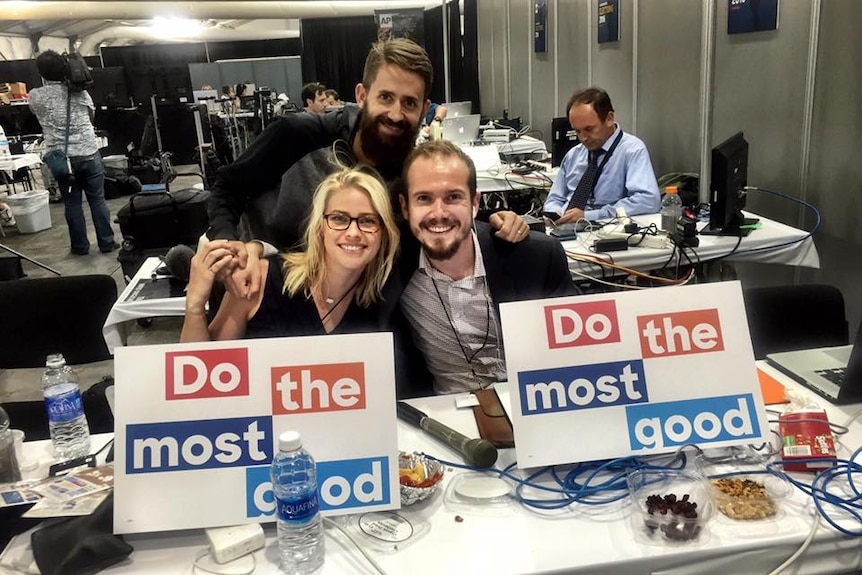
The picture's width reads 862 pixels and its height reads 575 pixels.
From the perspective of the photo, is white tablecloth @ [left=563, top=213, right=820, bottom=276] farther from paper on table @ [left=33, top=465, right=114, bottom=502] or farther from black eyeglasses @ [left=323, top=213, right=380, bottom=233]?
paper on table @ [left=33, top=465, right=114, bottom=502]

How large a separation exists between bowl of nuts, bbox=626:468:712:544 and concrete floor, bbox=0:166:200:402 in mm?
1449

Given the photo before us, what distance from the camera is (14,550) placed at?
110cm

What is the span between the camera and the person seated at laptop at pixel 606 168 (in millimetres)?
3363

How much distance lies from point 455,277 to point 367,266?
0.85 feet

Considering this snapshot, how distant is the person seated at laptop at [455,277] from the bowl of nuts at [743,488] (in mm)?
636

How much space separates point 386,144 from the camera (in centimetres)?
207

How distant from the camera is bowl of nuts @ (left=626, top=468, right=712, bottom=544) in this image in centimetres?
109

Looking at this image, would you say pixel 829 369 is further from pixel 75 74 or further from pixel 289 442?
pixel 75 74

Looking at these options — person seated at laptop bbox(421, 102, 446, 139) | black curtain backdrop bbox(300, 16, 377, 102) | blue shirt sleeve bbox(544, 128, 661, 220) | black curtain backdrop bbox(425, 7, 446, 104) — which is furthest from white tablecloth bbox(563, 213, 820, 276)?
black curtain backdrop bbox(300, 16, 377, 102)

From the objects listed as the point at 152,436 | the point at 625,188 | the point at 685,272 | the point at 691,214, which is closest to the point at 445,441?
the point at 152,436

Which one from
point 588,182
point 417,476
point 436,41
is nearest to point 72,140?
point 588,182

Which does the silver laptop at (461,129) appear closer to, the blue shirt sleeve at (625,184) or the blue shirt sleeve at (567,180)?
the blue shirt sleeve at (567,180)

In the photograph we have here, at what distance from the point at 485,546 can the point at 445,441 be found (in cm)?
31

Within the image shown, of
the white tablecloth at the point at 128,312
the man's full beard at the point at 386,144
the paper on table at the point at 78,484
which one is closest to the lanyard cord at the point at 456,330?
the man's full beard at the point at 386,144
